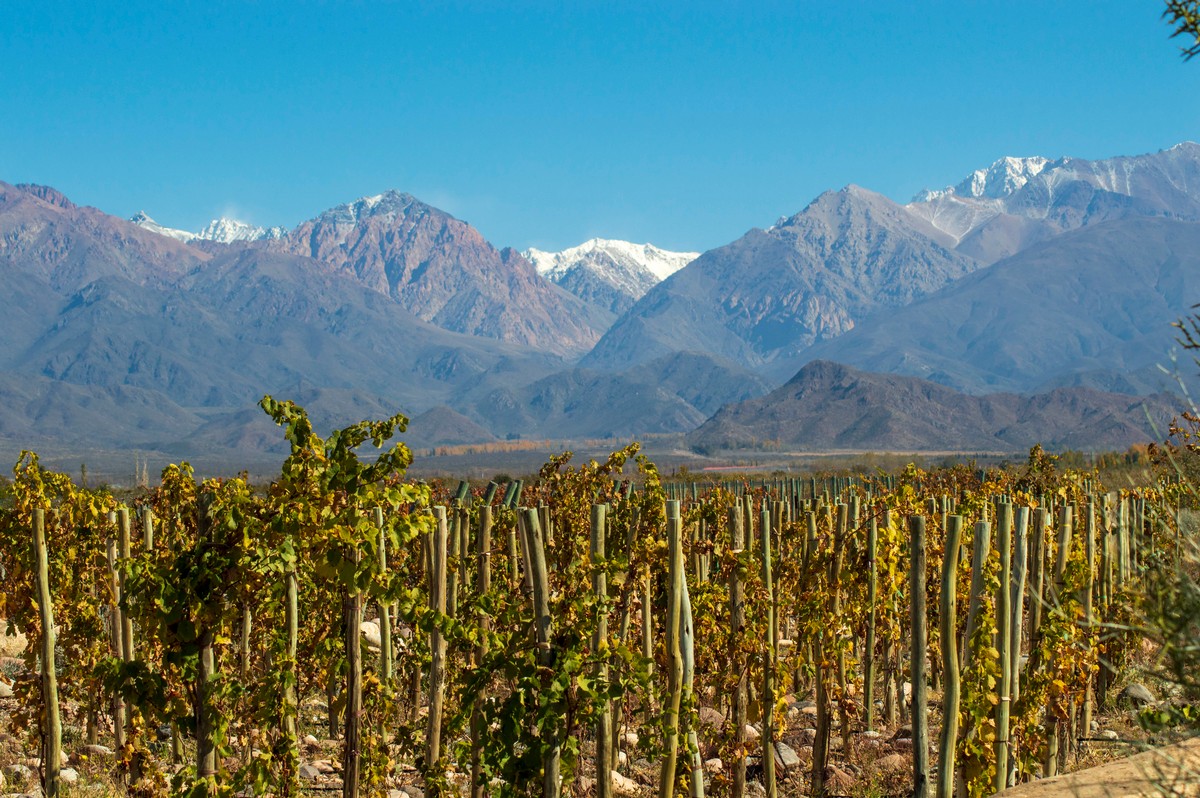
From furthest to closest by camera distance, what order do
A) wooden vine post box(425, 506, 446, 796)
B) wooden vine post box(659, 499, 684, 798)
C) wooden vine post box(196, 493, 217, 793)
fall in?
wooden vine post box(425, 506, 446, 796) → wooden vine post box(659, 499, 684, 798) → wooden vine post box(196, 493, 217, 793)

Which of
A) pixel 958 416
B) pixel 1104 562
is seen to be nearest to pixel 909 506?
pixel 1104 562

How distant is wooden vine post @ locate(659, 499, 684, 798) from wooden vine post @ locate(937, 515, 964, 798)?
1688mm

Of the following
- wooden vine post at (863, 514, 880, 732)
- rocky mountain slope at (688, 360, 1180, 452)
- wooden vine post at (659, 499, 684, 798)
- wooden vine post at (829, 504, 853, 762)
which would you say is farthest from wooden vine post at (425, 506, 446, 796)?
rocky mountain slope at (688, 360, 1180, 452)

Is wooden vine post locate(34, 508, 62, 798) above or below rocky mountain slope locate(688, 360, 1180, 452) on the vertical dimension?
below

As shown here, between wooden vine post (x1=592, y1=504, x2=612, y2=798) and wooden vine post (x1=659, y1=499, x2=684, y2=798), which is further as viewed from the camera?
wooden vine post (x1=659, y1=499, x2=684, y2=798)

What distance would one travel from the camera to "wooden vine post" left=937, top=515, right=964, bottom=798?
7324 mm

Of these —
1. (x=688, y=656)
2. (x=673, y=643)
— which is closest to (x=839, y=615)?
(x=688, y=656)

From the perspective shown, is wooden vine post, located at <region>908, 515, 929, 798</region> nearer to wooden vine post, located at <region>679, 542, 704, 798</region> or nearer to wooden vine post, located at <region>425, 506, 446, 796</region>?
wooden vine post, located at <region>679, 542, 704, 798</region>

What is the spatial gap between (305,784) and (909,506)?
260 inches

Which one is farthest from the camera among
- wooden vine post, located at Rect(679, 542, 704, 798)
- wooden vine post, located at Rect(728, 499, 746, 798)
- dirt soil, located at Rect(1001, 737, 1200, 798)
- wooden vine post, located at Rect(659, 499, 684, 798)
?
wooden vine post, located at Rect(728, 499, 746, 798)

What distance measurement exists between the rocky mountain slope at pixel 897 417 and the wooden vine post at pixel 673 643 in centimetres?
14771

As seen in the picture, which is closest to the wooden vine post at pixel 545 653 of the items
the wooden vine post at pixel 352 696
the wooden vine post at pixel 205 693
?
the wooden vine post at pixel 352 696

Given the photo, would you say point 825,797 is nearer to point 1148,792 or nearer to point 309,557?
point 1148,792

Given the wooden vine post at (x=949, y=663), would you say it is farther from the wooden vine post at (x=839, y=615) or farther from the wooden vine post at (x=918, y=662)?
the wooden vine post at (x=839, y=615)
